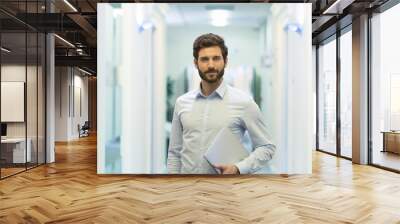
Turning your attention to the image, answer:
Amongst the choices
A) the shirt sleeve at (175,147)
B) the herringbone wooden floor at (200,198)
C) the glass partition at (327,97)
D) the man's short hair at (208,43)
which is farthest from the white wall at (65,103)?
the man's short hair at (208,43)

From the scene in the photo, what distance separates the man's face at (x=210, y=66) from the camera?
6.76 metres

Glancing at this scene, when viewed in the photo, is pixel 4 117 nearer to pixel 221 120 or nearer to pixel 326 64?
pixel 221 120

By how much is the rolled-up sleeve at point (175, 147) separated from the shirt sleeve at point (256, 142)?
979 millimetres

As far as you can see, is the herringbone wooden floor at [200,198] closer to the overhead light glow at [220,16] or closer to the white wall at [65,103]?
the overhead light glow at [220,16]

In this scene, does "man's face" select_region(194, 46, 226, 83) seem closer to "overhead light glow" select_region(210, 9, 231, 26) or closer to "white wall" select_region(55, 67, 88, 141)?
"overhead light glow" select_region(210, 9, 231, 26)

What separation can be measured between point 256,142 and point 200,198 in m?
1.84

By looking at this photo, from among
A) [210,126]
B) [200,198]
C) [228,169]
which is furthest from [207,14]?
[200,198]

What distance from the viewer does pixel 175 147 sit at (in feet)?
22.0

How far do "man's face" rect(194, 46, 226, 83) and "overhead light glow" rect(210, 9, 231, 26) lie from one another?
42 centimetres

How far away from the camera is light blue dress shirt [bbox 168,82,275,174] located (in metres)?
6.63

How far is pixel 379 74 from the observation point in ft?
27.5

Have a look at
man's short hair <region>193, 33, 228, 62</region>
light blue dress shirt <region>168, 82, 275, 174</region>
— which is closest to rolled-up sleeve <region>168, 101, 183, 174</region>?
light blue dress shirt <region>168, 82, 275, 174</region>

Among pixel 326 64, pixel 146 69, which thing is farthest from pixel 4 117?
pixel 326 64

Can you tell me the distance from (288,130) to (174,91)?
2.02 m
